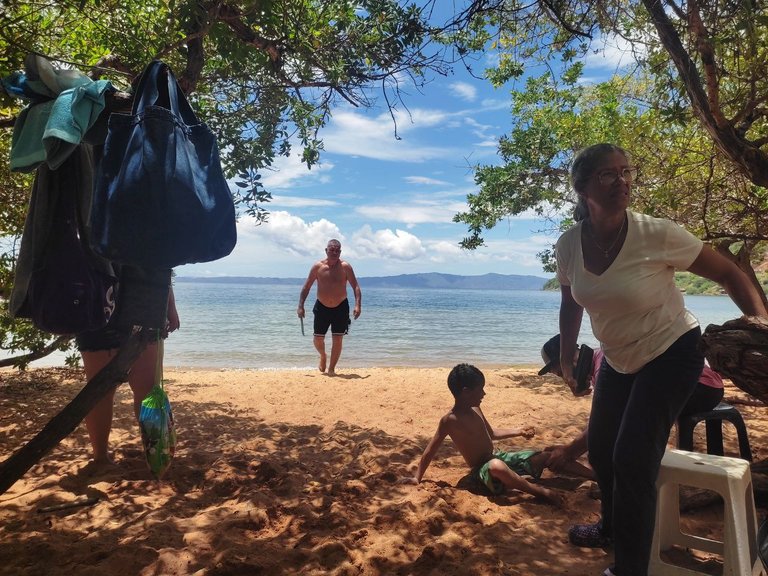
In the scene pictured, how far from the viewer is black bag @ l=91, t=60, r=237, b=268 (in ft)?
5.45

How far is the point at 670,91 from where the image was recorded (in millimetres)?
4543

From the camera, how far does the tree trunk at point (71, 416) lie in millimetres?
1866

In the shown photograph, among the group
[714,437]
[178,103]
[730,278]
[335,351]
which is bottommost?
[335,351]

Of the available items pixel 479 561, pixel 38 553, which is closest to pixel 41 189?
pixel 38 553

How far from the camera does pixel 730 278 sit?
2.11 meters

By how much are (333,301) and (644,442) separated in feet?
21.5

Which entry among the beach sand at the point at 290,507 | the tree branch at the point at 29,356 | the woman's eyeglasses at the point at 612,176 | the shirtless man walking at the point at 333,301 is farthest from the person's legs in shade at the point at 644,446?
Answer: the shirtless man walking at the point at 333,301

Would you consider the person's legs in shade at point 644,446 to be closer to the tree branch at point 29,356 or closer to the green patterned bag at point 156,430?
the green patterned bag at point 156,430

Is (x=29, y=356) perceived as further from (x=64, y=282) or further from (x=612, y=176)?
(x=612, y=176)

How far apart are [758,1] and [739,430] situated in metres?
2.58

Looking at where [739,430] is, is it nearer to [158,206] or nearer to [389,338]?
[158,206]

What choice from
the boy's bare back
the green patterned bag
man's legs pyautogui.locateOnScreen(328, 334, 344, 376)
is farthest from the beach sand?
man's legs pyautogui.locateOnScreen(328, 334, 344, 376)

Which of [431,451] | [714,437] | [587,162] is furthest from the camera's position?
[431,451]

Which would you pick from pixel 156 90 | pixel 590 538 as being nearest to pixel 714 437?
pixel 590 538
